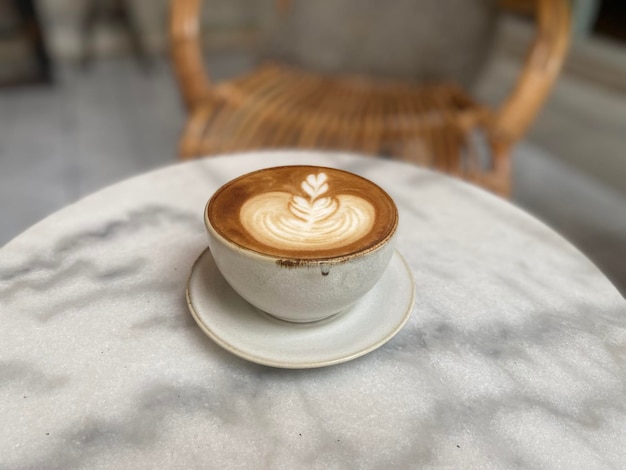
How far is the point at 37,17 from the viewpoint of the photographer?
6.02 ft

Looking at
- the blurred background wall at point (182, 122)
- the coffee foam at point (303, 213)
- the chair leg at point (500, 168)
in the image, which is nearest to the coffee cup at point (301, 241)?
the coffee foam at point (303, 213)

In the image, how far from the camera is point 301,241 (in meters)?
0.40

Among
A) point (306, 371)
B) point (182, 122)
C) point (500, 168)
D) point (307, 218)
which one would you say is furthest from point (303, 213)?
point (182, 122)

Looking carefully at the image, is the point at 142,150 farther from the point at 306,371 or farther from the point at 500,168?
the point at 306,371

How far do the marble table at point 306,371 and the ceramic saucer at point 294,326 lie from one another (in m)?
0.02

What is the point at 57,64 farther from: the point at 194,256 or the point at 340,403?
the point at 340,403

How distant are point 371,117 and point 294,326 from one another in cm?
70

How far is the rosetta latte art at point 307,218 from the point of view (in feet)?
1.33

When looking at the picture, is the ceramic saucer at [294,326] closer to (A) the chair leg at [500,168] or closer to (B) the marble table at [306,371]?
(B) the marble table at [306,371]

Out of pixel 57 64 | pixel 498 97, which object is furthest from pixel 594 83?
pixel 57 64

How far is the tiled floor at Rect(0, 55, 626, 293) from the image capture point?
4.26 feet

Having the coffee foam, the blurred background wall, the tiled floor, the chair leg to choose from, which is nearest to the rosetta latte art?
the coffee foam

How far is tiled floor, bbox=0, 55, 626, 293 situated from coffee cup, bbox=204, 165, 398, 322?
92 cm

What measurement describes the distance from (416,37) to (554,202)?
0.58 metres
